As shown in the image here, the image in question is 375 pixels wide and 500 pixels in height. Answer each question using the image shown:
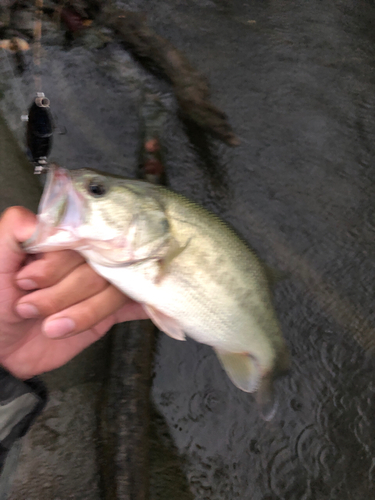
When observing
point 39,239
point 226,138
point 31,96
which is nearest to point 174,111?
point 226,138

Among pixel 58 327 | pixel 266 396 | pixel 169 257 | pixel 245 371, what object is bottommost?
pixel 266 396

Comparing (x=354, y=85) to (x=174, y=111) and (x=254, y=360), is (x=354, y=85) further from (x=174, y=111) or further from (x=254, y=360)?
(x=254, y=360)

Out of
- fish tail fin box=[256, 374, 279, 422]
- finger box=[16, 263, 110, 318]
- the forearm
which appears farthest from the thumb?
fish tail fin box=[256, 374, 279, 422]

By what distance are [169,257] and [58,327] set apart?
51cm

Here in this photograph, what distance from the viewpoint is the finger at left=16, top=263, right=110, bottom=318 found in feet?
4.04

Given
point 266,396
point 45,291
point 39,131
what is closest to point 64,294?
point 45,291

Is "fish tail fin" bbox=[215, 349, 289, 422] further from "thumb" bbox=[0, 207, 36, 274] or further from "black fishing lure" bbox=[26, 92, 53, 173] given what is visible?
"black fishing lure" bbox=[26, 92, 53, 173]

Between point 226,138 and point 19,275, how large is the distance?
2309 millimetres

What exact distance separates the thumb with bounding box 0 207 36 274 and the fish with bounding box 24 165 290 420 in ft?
0.16

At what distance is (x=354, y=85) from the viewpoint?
3182mm

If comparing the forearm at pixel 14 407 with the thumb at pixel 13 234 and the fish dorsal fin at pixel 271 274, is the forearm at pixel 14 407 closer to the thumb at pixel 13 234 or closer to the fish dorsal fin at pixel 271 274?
the thumb at pixel 13 234

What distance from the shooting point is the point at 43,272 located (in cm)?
125

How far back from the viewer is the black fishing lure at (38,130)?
259 cm

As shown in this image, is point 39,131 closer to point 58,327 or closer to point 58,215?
point 58,215
